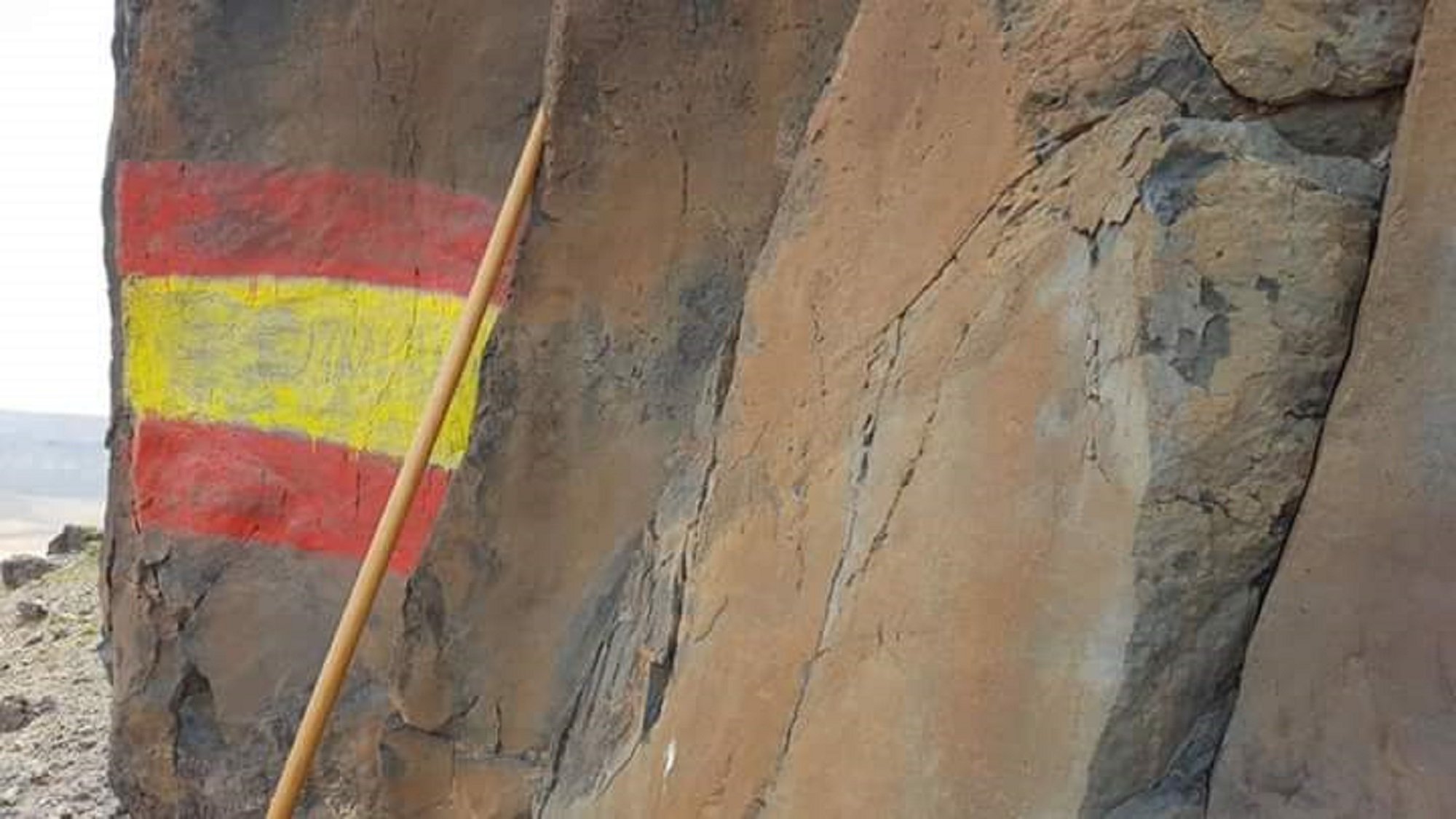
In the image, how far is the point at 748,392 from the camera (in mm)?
2025

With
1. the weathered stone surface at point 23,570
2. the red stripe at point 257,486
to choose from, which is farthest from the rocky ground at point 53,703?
the red stripe at point 257,486

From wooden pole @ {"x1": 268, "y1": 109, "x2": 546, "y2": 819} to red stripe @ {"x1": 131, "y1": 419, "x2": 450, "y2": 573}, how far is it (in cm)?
44

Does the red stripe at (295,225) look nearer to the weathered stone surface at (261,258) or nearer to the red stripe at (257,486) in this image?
the weathered stone surface at (261,258)

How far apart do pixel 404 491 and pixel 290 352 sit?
718 mm

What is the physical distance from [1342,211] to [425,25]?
2.18m

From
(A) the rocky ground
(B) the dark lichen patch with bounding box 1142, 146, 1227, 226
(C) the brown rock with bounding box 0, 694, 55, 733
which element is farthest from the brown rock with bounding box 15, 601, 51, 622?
(B) the dark lichen patch with bounding box 1142, 146, 1227, 226

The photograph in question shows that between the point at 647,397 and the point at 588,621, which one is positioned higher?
the point at 647,397

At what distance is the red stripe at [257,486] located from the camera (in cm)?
315

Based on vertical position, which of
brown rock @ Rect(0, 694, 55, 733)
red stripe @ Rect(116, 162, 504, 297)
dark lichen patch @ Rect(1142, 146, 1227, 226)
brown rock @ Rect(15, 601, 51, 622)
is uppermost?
dark lichen patch @ Rect(1142, 146, 1227, 226)

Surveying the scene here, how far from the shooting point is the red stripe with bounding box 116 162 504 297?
3.09 m

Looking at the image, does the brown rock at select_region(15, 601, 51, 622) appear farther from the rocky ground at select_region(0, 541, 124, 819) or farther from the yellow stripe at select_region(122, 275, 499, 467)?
the yellow stripe at select_region(122, 275, 499, 467)

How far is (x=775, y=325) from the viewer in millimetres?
1982

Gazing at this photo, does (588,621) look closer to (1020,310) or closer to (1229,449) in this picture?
(1020,310)

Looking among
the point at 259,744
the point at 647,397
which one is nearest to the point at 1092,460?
the point at 647,397
